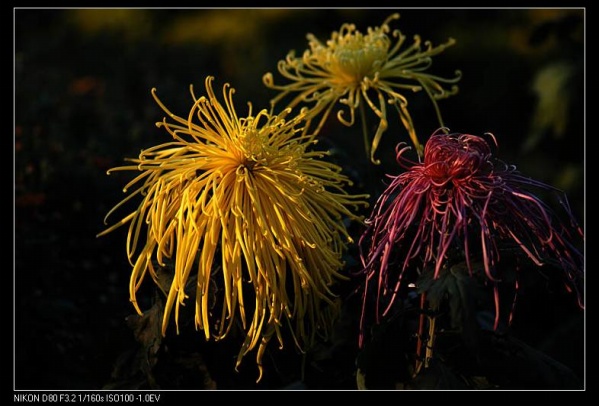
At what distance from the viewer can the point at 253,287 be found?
1870mm

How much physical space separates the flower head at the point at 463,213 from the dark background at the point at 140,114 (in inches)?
20.3

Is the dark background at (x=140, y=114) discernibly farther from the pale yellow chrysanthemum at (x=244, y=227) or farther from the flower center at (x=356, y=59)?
the pale yellow chrysanthemum at (x=244, y=227)

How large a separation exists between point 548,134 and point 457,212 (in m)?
3.06

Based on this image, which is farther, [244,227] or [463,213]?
[244,227]

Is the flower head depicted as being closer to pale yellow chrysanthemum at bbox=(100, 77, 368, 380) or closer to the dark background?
pale yellow chrysanthemum at bbox=(100, 77, 368, 380)

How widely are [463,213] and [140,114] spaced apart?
305cm

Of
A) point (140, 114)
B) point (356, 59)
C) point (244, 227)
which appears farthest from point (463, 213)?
point (140, 114)

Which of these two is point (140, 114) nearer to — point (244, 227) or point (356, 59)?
point (356, 59)

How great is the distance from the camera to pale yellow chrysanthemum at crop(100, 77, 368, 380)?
169 cm

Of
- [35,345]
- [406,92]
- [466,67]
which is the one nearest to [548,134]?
[466,67]

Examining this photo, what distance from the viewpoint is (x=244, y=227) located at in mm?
1689

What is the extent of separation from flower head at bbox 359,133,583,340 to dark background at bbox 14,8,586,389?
0.51 meters

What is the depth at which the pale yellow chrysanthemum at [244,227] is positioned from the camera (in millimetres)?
1692

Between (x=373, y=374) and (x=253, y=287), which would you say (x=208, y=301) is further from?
(x=373, y=374)
